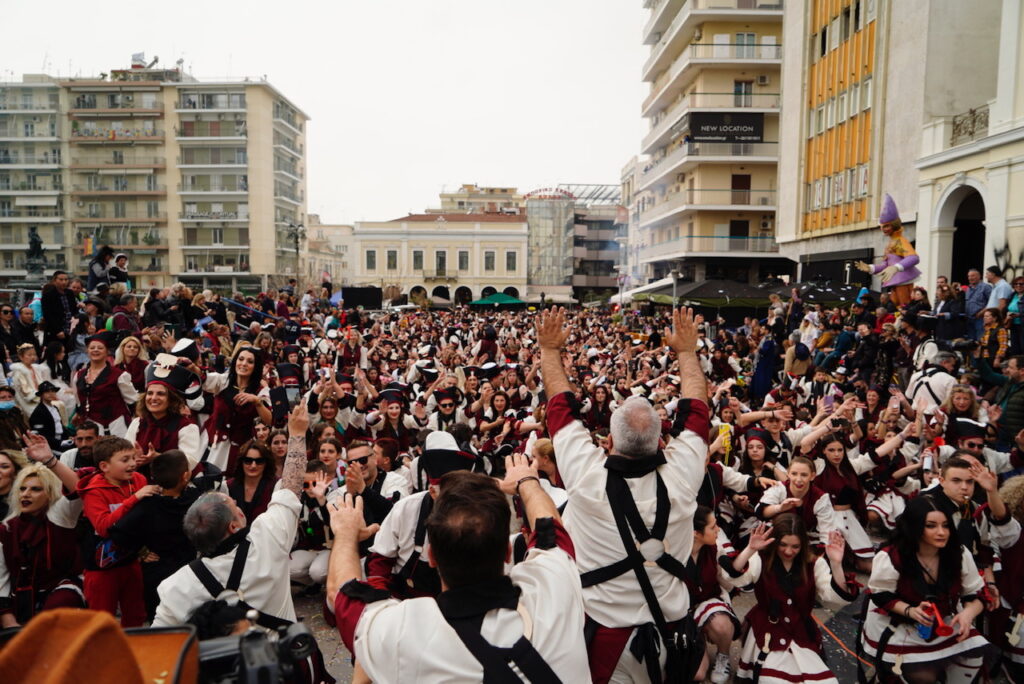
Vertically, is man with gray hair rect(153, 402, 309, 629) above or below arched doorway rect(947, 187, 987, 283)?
below

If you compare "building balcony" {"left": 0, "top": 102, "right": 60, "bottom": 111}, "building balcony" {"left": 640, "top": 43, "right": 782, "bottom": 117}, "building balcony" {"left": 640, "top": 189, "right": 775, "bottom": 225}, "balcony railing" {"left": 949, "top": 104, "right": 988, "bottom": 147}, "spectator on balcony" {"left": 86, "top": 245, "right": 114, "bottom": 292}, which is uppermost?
"building balcony" {"left": 0, "top": 102, "right": 60, "bottom": 111}

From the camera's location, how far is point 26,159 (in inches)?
2579

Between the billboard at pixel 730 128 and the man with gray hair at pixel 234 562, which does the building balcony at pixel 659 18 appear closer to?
the billboard at pixel 730 128

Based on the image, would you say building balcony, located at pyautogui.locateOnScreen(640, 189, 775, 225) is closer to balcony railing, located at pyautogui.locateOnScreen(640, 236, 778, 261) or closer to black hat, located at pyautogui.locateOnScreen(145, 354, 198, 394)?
balcony railing, located at pyautogui.locateOnScreen(640, 236, 778, 261)

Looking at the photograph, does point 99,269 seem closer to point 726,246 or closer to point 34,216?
point 726,246

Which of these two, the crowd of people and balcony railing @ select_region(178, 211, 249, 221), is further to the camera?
balcony railing @ select_region(178, 211, 249, 221)

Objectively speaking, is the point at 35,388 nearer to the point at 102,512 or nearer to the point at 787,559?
the point at 102,512

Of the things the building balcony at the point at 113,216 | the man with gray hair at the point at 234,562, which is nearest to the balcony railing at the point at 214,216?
the building balcony at the point at 113,216

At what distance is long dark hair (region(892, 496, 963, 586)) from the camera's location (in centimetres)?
Answer: 399

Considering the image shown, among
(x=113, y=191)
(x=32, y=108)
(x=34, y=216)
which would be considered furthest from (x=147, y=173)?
(x=32, y=108)

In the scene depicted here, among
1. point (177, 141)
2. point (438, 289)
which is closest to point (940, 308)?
point (438, 289)

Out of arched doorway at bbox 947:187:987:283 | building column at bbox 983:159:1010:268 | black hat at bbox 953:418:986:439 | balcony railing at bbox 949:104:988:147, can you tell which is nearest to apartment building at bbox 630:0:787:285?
arched doorway at bbox 947:187:987:283

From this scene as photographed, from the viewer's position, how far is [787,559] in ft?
13.9

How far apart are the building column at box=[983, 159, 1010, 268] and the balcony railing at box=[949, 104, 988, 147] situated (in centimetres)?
138
